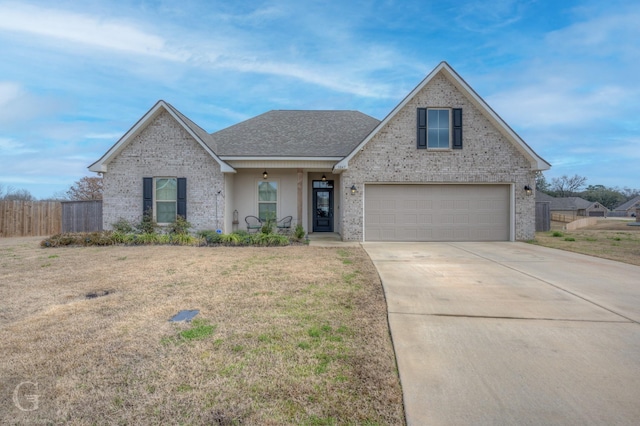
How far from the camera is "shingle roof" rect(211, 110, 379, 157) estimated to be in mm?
13828

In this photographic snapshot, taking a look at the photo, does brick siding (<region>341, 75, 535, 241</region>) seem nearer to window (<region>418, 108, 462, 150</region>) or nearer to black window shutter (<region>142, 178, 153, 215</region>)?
window (<region>418, 108, 462, 150</region>)

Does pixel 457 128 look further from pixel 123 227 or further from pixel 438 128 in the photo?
pixel 123 227

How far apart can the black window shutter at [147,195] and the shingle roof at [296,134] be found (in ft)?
9.75

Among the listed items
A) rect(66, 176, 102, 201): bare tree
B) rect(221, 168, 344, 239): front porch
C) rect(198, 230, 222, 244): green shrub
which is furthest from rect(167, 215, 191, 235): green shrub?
rect(66, 176, 102, 201): bare tree

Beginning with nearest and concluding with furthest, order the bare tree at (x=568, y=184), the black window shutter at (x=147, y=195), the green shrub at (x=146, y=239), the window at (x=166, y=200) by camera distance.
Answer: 1. the green shrub at (x=146, y=239)
2. the black window shutter at (x=147, y=195)
3. the window at (x=166, y=200)
4. the bare tree at (x=568, y=184)

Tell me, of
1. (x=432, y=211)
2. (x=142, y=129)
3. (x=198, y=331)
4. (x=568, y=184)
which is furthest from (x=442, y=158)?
(x=568, y=184)

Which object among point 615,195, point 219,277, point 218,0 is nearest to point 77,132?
point 218,0

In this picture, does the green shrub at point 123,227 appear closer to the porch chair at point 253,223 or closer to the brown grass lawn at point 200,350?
the porch chair at point 253,223

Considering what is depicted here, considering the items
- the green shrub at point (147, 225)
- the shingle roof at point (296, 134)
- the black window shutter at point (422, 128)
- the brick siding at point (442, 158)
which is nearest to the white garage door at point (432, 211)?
the brick siding at point (442, 158)

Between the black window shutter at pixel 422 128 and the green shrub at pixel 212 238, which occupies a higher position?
the black window shutter at pixel 422 128

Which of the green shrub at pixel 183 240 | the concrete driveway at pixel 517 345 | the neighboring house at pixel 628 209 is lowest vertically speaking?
the concrete driveway at pixel 517 345

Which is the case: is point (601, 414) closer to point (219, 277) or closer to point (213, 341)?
point (213, 341)

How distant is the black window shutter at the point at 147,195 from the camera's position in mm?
13078

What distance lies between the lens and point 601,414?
7.80 ft
